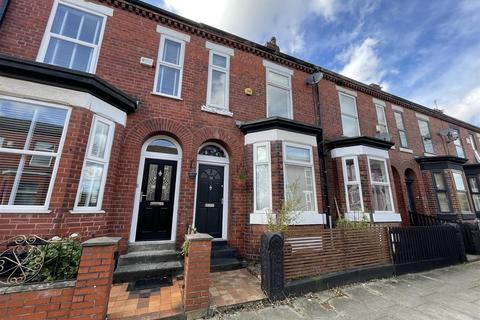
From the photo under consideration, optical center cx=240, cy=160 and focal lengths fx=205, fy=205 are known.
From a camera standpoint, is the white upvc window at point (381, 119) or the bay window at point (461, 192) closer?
the bay window at point (461, 192)

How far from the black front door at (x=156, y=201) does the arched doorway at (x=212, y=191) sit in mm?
758

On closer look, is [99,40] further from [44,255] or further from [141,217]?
[44,255]

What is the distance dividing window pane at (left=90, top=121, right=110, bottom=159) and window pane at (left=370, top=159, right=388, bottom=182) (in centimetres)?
853

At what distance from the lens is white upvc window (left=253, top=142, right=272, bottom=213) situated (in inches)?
234

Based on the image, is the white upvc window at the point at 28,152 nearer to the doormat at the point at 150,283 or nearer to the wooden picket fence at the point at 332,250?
the doormat at the point at 150,283

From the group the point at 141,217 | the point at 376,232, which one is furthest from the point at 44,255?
the point at 376,232

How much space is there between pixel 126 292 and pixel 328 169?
23.8 ft

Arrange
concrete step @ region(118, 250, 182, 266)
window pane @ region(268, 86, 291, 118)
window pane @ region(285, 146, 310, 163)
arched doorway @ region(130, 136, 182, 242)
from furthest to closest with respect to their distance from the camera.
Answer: window pane @ region(268, 86, 291, 118) < window pane @ region(285, 146, 310, 163) < arched doorway @ region(130, 136, 182, 242) < concrete step @ region(118, 250, 182, 266)

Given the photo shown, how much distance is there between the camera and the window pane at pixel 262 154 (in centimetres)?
629

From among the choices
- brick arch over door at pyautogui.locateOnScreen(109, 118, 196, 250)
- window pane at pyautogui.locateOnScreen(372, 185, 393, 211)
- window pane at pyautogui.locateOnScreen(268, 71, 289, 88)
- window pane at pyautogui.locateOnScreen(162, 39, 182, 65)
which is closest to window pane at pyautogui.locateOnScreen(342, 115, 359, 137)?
window pane at pyautogui.locateOnScreen(372, 185, 393, 211)

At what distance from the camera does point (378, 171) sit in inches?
306

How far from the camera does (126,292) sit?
Answer: 12.4 ft

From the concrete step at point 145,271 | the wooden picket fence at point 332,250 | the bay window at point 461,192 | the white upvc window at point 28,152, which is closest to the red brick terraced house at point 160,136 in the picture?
the white upvc window at point 28,152

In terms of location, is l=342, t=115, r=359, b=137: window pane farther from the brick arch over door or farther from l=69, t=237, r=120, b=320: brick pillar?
l=69, t=237, r=120, b=320: brick pillar
